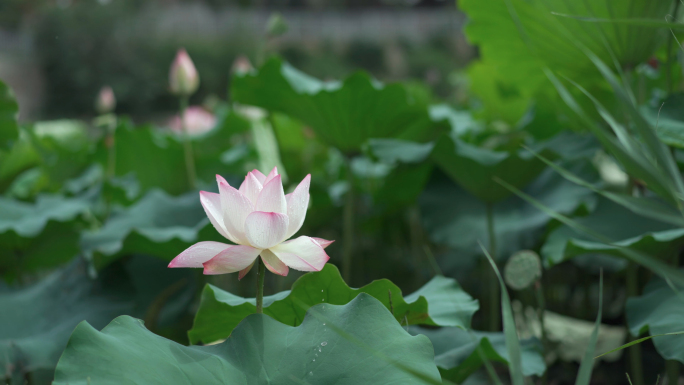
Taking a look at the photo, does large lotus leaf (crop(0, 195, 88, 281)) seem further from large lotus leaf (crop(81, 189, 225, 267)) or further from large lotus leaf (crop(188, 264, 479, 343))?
large lotus leaf (crop(188, 264, 479, 343))

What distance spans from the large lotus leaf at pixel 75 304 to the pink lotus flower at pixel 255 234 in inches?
17.5

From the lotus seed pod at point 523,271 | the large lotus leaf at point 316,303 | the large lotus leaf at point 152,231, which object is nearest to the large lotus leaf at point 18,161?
the large lotus leaf at point 152,231

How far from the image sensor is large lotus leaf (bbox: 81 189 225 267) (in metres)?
0.83

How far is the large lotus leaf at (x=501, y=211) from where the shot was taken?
3.00 feet

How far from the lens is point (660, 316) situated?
0.60m

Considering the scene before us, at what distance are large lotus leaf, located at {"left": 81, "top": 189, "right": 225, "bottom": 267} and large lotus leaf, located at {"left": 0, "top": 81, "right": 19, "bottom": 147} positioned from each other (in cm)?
26

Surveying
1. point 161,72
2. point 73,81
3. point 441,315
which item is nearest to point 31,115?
point 73,81

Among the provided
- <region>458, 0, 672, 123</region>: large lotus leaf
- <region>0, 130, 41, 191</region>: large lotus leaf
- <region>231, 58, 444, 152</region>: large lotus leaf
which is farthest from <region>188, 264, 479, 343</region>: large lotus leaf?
<region>0, 130, 41, 191</region>: large lotus leaf

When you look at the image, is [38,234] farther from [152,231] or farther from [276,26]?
[276,26]

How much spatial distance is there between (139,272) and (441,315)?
677 mm

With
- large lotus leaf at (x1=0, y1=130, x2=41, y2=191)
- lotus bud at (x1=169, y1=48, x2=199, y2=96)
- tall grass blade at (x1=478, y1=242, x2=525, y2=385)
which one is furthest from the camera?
large lotus leaf at (x1=0, y1=130, x2=41, y2=191)

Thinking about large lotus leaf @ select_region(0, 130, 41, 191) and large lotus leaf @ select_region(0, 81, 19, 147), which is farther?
large lotus leaf @ select_region(0, 130, 41, 191)

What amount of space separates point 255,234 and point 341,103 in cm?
65

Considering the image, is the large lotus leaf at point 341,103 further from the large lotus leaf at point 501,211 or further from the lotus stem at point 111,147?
the lotus stem at point 111,147
